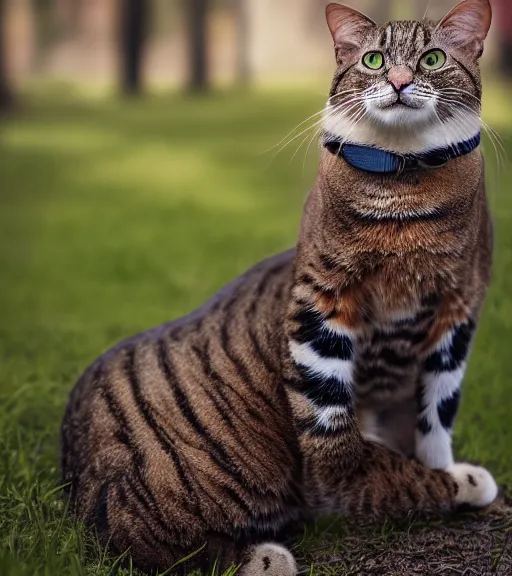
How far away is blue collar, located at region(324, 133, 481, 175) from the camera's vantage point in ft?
6.86

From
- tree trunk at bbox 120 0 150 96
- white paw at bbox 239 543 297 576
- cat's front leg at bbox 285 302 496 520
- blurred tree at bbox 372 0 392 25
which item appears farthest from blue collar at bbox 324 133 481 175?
tree trunk at bbox 120 0 150 96

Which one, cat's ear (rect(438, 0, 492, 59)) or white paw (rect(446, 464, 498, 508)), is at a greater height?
cat's ear (rect(438, 0, 492, 59))

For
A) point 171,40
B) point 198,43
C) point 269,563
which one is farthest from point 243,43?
point 269,563

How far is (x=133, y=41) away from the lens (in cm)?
1254

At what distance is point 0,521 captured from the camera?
2.39 m

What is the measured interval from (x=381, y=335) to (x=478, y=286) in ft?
1.01

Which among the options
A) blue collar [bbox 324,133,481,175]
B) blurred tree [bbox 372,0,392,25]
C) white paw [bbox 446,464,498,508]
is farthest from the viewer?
blurred tree [bbox 372,0,392,25]

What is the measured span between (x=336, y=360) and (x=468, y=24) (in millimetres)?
854

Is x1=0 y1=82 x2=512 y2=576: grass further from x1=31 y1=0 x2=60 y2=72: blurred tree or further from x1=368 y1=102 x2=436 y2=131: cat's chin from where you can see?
x1=31 y1=0 x2=60 y2=72: blurred tree

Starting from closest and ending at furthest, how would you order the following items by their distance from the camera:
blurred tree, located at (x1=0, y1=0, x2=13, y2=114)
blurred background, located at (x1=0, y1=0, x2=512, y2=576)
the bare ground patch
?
the bare ground patch < blurred background, located at (x1=0, y1=0, x2=512, y2=576) < blurred tree, located at (x1=0, y1=0, x2=13, y2=114)

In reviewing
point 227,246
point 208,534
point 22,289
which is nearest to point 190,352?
point 208,534

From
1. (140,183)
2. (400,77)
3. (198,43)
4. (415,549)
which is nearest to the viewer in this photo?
(400,77)

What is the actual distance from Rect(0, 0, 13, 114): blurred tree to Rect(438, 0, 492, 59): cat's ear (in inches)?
378

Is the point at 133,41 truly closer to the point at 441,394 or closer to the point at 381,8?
the point at 381,8
